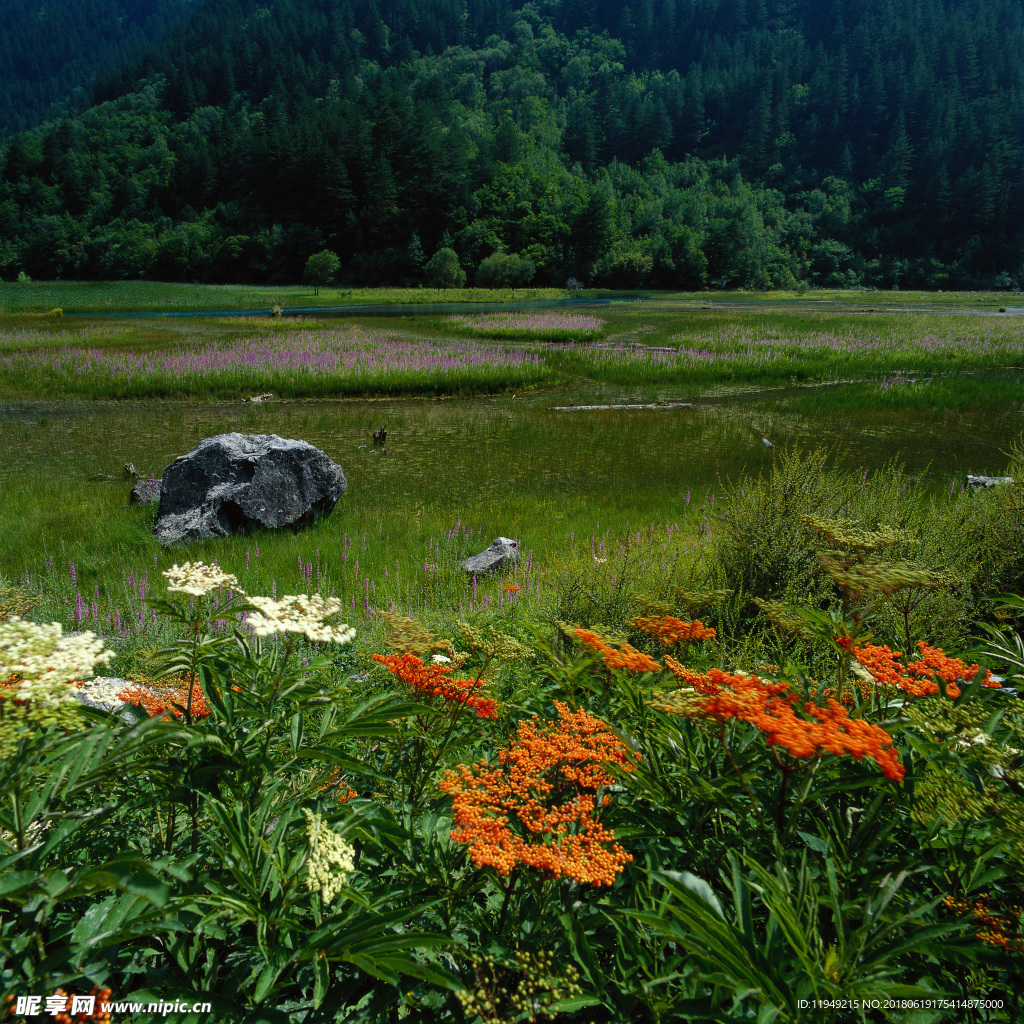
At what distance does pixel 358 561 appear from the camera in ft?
24.3

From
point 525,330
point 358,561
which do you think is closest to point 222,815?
point 358,561

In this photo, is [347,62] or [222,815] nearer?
[222,815]

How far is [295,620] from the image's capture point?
1813 millimetres

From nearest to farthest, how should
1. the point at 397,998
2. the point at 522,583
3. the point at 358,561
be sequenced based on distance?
the point at 397,998 < the point at 522,583 < the point at 358,561

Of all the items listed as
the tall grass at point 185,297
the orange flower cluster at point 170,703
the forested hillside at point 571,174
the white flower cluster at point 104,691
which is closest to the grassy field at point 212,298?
the tall grass at point 185,297

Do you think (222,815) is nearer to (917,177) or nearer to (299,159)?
(299,159)

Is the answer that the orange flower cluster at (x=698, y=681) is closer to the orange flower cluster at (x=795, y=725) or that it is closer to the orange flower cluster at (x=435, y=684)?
the orange flower cluster at (x=795, y=725)

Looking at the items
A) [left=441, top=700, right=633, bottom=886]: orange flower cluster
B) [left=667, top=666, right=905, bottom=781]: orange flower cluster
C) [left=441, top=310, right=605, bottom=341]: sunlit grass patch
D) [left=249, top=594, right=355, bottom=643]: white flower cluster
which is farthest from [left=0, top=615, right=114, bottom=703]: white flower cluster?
[left=441, top=310, right=605, bottom=341]: sunlit grass patch

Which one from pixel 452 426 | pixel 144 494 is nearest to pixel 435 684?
pixel 144 494

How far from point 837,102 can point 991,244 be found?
241 feet

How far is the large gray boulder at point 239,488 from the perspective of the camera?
28.3 ft

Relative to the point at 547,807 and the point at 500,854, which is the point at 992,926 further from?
the point at 500,854

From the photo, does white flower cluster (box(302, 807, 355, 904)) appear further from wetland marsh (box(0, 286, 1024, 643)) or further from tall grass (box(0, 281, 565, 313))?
tall grass (box(0, 281, 565, 313))

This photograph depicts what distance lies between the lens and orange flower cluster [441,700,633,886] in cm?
132
